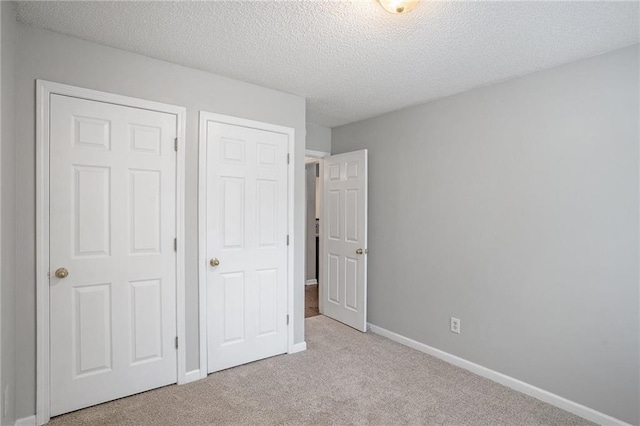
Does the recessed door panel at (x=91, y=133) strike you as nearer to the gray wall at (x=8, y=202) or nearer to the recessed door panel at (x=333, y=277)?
the gray wall at (x=8, y=202)

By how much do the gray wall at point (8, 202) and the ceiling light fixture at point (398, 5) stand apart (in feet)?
6.10

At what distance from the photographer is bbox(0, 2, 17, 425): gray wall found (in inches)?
66.8

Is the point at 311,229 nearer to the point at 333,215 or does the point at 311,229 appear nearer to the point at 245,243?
the point at 333,215

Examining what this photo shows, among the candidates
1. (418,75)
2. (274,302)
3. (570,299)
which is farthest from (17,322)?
(570,299)

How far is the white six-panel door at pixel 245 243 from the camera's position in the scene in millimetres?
2758

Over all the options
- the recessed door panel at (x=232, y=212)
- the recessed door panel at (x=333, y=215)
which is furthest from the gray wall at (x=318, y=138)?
the recessed door panel at (x=232, y=212)

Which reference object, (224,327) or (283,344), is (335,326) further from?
(224,327)

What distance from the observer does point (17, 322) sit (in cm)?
201

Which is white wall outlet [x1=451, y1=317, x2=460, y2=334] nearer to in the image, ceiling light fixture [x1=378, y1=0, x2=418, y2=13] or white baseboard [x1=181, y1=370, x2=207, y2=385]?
white baseboard [x1=181, y1=370, x2=207, y2=385]

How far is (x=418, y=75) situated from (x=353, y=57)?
61cm

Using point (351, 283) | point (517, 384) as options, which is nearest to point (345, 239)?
point (351, 283)

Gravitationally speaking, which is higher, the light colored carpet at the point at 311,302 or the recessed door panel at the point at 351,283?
the recessed door panel at the point at 351,283

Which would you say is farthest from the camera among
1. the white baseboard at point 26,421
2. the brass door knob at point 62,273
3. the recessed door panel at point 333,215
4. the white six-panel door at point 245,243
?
the recessed door panel at point 333,215

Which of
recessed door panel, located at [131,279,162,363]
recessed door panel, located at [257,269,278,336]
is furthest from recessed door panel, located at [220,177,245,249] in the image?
recessed door panel, located at [131,279,162,363]
